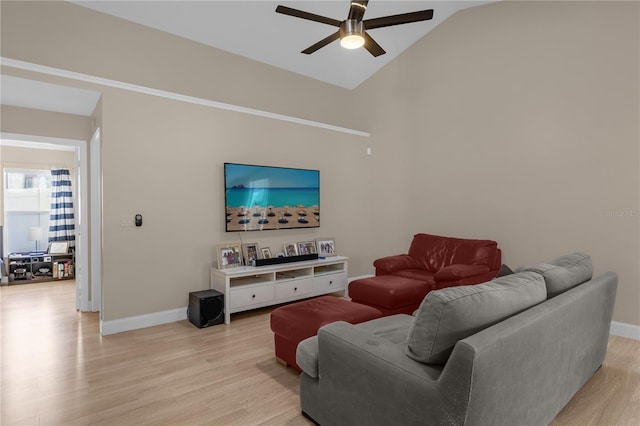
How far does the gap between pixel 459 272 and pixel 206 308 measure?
8.94ft

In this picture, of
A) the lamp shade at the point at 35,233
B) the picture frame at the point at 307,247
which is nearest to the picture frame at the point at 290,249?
the picture frame at the point at 307,247

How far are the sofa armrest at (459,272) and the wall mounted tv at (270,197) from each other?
7.06 ft

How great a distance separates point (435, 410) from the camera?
141 centimetres

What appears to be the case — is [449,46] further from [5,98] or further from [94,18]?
[5,98]

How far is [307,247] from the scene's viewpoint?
17.3 feet

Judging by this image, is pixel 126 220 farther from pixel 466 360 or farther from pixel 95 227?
pixel 466 360

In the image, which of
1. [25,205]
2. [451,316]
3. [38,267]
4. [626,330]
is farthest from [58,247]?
[626,330]

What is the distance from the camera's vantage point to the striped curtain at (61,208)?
6.52 meters

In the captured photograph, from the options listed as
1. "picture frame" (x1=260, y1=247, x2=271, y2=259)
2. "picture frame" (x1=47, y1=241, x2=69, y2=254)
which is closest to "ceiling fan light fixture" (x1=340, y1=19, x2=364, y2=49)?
"picture frame" (x1=260, y1=247, x2=271, y2=259)

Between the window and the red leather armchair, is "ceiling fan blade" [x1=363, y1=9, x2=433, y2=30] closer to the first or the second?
the red leather armchair

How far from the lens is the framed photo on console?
5.20 metres

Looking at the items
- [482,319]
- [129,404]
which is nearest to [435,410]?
[482,319]

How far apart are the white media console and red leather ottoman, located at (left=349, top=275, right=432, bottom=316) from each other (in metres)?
0.95

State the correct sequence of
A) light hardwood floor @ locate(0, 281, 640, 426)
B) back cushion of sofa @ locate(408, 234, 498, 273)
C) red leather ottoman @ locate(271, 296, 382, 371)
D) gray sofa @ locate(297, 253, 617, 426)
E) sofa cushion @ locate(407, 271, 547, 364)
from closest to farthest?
gray sofa @ locate(297, 253, 617, 426), sofa cushion @ locate(407, 271, 547, 364), light hardwood floor @ locate(0, 281, 640, 426), red leather ottoman @ locate(271, 296, 382, 371), back cushion of sofa @ locate(408, 234, 498, 273)
